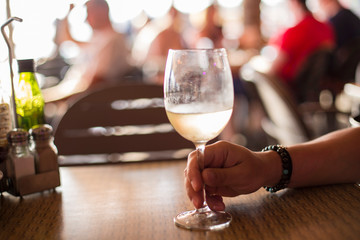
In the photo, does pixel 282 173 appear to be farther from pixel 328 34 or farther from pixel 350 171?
pixel 328 34

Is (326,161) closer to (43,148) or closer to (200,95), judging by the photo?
(200,95)

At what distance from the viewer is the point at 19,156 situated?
0.93 metres

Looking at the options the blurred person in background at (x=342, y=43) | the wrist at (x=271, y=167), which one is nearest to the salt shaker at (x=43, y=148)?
the wrist at (x=271, y=167)

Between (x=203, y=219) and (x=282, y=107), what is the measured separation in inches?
57.7

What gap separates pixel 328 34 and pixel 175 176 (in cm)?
324

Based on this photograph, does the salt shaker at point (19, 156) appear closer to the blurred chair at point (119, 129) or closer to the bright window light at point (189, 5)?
the blurred chair at point (119, 129)

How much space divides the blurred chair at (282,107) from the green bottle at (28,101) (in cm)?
120

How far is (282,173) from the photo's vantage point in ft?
2.88

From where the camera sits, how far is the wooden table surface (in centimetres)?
70

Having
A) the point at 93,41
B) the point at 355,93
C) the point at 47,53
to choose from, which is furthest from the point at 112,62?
the point at 47,53

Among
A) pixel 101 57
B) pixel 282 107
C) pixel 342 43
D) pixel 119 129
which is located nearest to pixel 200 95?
pixel 119 129

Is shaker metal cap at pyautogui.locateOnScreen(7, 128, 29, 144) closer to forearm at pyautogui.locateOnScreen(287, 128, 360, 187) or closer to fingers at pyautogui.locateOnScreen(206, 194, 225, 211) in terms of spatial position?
fingers at pyautogui.locateOnScreen(206, 194, 225, 211)

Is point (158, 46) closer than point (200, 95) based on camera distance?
No

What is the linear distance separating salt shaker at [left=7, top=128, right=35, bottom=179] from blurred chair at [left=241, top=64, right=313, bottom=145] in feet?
4.11
